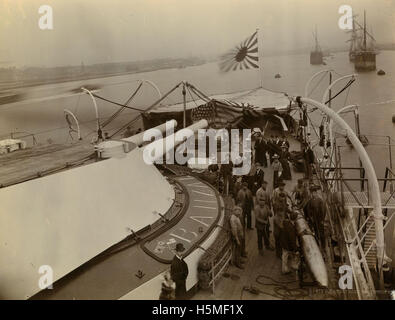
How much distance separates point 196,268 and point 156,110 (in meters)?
8.99

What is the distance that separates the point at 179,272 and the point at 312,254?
199 cm

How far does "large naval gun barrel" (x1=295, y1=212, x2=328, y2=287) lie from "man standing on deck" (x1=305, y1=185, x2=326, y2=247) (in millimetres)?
413

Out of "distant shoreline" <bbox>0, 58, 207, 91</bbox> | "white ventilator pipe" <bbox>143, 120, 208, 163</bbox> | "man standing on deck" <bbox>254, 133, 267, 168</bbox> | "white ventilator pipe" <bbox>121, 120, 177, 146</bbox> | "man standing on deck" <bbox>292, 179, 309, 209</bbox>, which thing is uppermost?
"distant shoreline" <bbox>0, 58, 207, 91</bbox>

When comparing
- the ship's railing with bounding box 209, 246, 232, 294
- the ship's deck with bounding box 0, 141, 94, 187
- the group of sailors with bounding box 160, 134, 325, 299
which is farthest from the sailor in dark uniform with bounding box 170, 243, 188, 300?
the ship's deck with bounding box 0, 141, 94, 187

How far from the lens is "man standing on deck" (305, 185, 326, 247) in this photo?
6.48 meters

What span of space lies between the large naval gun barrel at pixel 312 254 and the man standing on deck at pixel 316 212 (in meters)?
0.41

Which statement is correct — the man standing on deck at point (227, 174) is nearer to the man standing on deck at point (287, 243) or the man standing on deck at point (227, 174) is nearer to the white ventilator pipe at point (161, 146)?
the white ventilator pipe at point (161, 146)

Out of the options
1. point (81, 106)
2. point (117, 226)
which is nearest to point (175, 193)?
point (117, 226)

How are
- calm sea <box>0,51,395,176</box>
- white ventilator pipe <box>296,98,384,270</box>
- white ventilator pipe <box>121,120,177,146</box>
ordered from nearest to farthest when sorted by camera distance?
white ventilator pipe <box>296,98,384,270</box>, white ventilator pipe <box>121,120,177,146</box>, calm sea <box>0,51,395,176</box>

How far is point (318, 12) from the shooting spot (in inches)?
260

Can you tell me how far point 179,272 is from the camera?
4.96 metres

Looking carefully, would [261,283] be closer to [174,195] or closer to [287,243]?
[287,243]

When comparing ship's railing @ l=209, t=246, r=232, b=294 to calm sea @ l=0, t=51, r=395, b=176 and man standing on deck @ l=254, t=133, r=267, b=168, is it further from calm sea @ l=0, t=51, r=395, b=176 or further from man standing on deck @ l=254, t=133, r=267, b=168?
calm sea @ l=0, t=51, r=395, b=176
